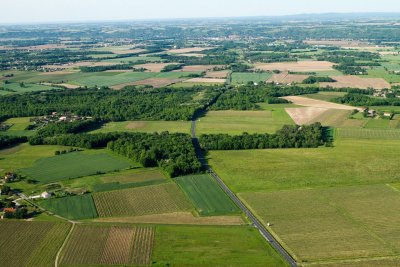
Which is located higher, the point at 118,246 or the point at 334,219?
the point at 118,246

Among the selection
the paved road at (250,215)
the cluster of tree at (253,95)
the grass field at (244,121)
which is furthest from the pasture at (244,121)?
the paved road at (250,215)

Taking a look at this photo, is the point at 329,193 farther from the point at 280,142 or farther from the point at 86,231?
the point at 86,231

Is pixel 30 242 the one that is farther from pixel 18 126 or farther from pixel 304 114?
pixel 304 114

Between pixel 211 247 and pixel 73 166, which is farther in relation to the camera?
pixel 73 166

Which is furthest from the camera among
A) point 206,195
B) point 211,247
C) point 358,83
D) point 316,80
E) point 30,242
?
point 316,80

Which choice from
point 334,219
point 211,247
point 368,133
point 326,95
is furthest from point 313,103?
point 211,247

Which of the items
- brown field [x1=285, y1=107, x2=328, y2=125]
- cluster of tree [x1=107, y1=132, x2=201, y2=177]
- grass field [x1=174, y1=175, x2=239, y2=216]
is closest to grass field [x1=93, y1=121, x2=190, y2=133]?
cluster of tree [x1=107, y1=132, x2=201, y2=177]

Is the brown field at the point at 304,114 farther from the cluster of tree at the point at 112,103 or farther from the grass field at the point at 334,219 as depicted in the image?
the grass field at the point at 334,219
